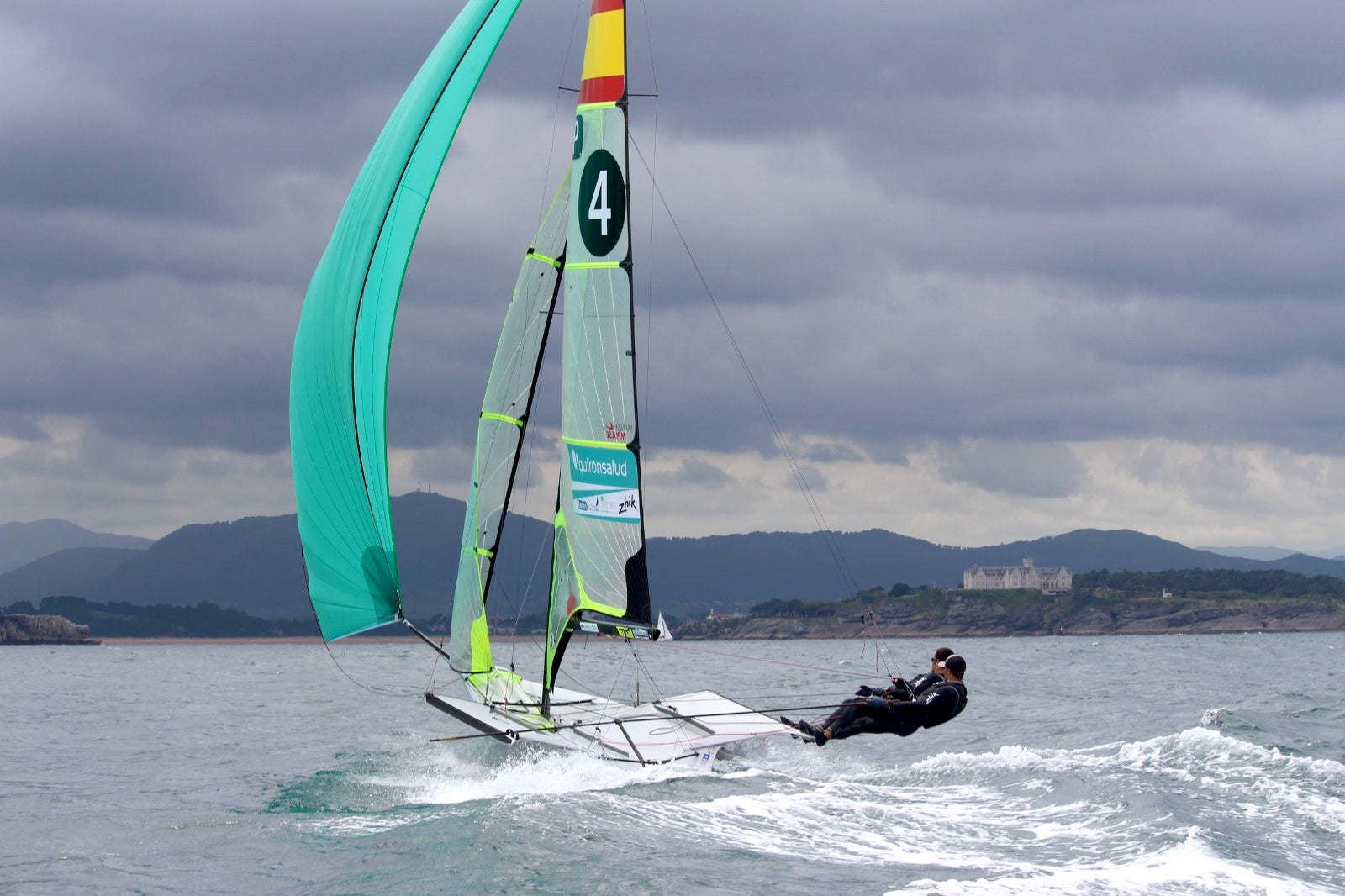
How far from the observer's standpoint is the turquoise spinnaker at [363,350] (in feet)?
49.4

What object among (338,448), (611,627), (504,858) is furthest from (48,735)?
(504,858)

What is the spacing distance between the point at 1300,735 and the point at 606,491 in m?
10.8

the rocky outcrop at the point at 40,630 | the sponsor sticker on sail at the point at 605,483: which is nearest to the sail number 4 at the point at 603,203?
the sponsor sticker on sail at the point at 605,483

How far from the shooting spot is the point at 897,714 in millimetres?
13070

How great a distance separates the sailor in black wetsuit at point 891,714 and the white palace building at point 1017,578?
13724cm

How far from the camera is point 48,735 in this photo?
76.8 ft

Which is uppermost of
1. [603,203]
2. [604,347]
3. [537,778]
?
[603,203]

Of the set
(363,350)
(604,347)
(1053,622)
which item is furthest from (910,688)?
(1053,622)

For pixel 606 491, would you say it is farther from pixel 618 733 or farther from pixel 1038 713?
pixel 1038 713

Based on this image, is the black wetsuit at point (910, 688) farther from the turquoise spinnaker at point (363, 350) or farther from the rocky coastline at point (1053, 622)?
the rocky coastline at point (1053, 622)

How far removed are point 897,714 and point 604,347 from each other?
4.88 m

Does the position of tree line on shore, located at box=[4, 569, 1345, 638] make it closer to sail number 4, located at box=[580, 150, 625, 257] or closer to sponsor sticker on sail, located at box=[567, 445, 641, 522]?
sponsor sticker on sail, located at box=[567, 445, 641, 522]

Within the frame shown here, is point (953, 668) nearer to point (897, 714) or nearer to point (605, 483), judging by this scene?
point (897, 714)

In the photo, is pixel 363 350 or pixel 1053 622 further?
pixel 1053 622
